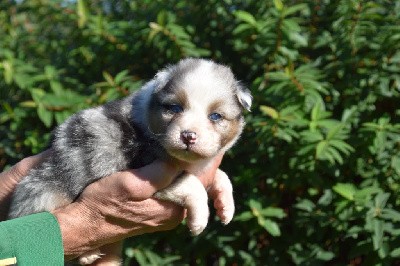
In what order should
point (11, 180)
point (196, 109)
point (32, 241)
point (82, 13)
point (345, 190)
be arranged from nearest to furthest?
point (32, 241)
point (196, 109)
point (11, 180)
point (345, 190)
point (82, 13)

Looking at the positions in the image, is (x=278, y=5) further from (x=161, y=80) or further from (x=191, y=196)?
(x=191, y=196)

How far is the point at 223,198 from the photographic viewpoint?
3.71 meters

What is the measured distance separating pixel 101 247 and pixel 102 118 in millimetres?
761

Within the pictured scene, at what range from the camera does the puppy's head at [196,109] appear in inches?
126

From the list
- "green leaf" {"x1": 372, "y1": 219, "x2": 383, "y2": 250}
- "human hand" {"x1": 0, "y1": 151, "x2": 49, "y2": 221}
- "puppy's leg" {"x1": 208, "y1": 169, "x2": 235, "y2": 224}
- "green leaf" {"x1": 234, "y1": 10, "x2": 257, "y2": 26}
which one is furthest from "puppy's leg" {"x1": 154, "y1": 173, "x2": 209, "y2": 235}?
"green leaf" {"x1": 234, "y1": 10, "x2": 257, "y2": 26}

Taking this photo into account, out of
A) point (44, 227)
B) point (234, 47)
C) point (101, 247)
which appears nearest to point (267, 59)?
point (234, 47)

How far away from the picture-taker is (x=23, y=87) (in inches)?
221

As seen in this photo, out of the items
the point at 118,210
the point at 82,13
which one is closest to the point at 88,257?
the point at 118,210

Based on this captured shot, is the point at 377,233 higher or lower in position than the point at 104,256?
lower

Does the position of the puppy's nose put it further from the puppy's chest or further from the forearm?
the forearm

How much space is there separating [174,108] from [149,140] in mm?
227

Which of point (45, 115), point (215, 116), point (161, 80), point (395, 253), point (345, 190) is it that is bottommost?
point (395, 253)

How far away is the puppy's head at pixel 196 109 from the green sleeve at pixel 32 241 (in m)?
0.65

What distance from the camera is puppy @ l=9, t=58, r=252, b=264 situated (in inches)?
130
